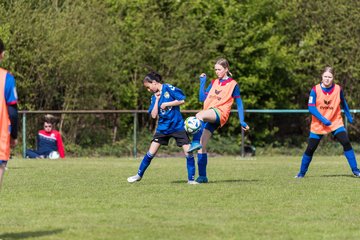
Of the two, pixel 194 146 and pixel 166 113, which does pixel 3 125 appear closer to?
pixel 194 146

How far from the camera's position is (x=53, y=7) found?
28.0 metres

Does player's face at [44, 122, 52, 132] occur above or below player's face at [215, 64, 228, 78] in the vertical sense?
below

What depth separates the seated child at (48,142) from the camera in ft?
75.6

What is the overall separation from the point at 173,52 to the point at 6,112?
2098 centimetres

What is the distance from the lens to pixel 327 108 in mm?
14633

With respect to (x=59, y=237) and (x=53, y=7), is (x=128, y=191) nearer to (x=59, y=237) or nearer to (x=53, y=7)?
(x=59, y=237)

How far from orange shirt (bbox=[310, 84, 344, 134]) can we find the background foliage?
1285 cm

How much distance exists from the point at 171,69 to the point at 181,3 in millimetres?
2211

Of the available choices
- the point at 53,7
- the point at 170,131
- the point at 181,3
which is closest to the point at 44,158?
the point at 53,7

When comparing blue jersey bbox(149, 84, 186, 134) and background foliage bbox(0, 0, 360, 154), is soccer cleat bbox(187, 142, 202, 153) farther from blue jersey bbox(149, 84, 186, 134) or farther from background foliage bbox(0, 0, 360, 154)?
background foliage bbox(0, 0, 360, 154)

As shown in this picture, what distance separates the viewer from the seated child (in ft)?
75.6

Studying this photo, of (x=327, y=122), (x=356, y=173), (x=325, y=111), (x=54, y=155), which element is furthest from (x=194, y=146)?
(x=54, y=155)

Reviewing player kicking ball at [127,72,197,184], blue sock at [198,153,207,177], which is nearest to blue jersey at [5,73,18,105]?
player kicking ball at [127,72,197,184]

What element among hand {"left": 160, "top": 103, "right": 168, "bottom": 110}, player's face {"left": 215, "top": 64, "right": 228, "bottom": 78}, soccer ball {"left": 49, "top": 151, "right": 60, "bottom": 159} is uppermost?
player's face {"left": 215, "top": 64, "right": 228, "bottom": 78}
